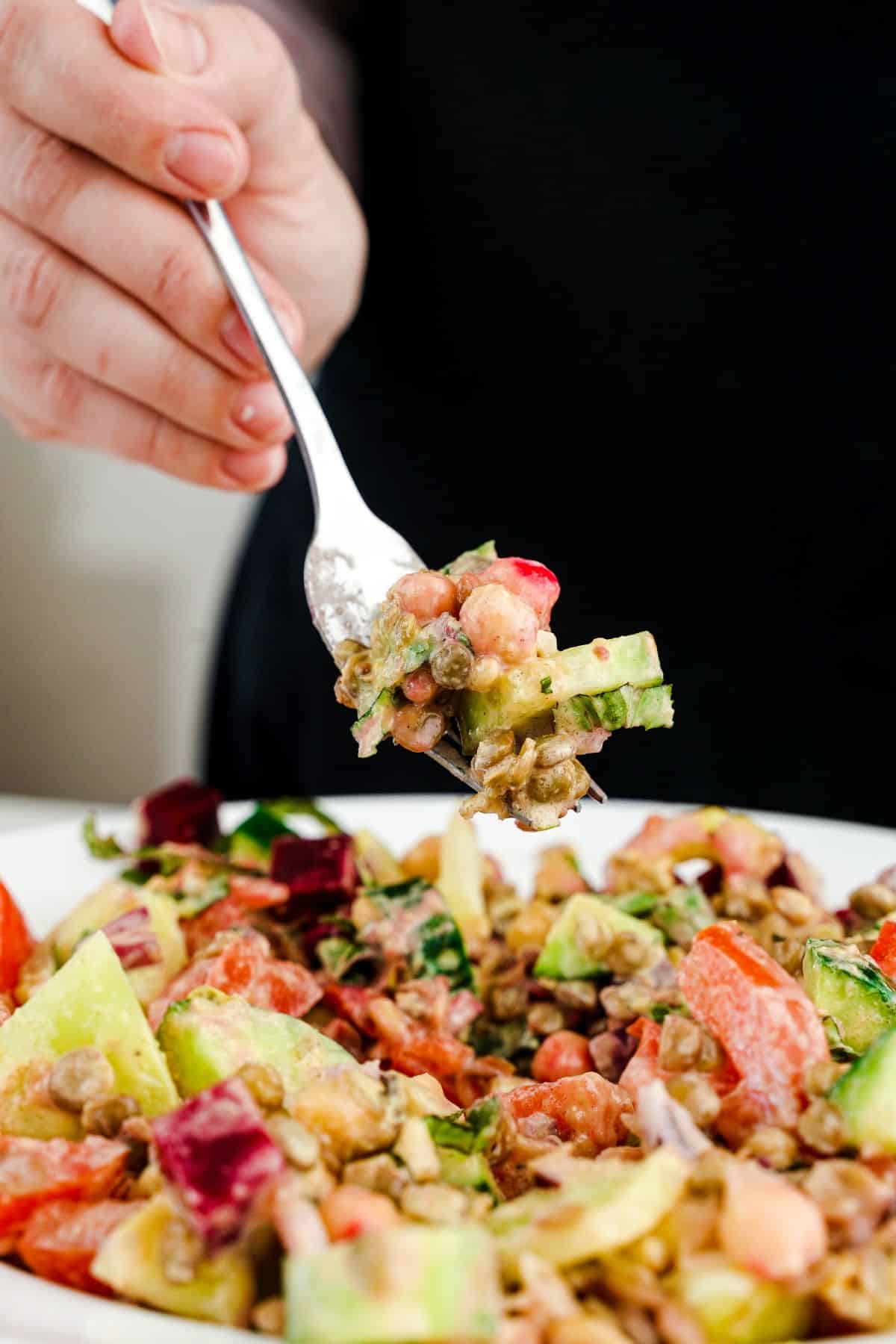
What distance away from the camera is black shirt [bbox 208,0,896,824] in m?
2.55

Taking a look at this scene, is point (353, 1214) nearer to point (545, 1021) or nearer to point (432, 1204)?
point (432, 1204)

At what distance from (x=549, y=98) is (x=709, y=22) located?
12.6 inches

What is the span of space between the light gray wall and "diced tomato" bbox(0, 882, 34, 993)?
11.8ft

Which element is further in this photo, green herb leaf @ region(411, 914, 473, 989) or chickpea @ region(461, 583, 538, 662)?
green herb leaf @ region(411, 914, 473, 989)

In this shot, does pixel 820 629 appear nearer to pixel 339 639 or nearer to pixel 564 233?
pixel 564 233

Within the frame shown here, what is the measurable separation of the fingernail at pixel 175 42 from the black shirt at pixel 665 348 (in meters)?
1.10

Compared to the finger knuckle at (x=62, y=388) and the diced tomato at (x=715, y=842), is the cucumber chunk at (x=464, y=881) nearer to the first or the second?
the diced tomato at (x=715, y=842)

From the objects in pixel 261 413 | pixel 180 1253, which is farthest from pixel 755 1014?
pixel 261 413

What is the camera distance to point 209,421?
6.21ft

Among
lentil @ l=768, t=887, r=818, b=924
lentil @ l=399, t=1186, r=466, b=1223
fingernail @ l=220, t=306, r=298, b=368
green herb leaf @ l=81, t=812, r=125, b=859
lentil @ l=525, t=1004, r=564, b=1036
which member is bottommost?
green herb leaf @ l=81, t=812, r=125, b=859

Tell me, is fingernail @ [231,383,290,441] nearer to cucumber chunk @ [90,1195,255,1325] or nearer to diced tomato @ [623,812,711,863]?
diced tomato @ [623,812,711,863]

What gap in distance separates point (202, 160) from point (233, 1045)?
1.04 m

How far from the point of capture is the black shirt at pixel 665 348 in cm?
255

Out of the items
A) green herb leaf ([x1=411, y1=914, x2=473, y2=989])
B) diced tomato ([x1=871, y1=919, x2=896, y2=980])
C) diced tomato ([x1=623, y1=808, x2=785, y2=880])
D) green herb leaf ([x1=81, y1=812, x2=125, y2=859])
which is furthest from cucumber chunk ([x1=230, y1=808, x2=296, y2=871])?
diced tomato ([x1=871, y1=919, x2=896, y2=980])
